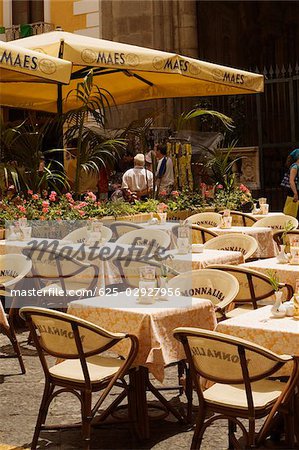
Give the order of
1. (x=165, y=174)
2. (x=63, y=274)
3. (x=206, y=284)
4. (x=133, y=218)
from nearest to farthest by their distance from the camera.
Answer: (x=206, y=284) → (x=63, y=274) → (x=133, y=218) → (x=165, y=174)

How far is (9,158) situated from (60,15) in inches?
490

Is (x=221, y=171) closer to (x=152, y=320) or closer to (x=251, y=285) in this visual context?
(x=251, y=285)

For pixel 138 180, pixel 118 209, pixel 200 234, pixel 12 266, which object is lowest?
pixel 12 266

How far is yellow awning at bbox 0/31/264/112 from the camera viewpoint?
1166 centimetres

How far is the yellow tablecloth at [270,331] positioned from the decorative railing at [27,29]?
19377 millimetres

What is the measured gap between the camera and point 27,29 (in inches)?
911

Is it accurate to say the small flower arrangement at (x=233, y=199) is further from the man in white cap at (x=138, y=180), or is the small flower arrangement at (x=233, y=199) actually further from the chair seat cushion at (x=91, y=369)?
the chair seat cushion at (x=91, y=369)

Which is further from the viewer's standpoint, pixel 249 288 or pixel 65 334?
pixel 249 288

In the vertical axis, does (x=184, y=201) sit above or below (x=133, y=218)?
above

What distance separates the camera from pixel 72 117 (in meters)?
12.5

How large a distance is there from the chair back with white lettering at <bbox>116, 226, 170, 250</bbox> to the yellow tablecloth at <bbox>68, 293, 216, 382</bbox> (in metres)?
3.32

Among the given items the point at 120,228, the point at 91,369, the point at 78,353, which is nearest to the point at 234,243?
the point at 120,228

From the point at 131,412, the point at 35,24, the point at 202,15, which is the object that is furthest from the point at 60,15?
the point at 131,412

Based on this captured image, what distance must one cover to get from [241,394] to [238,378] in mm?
216
